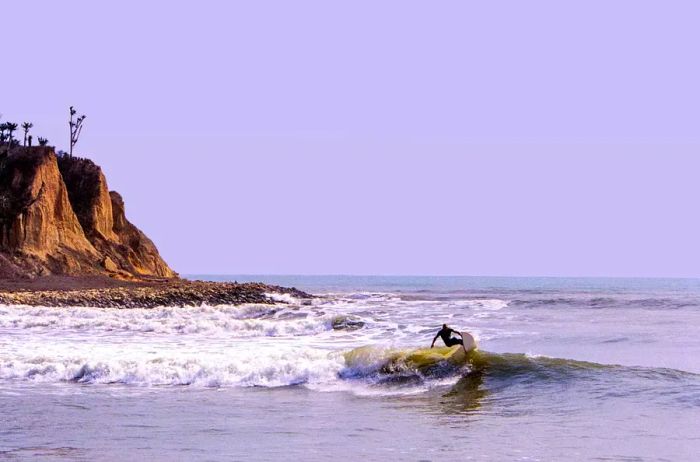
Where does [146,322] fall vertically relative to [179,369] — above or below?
above

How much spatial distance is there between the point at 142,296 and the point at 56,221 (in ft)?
44.6

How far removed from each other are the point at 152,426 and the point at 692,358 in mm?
14770

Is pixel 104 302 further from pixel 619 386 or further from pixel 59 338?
pixel 619 386

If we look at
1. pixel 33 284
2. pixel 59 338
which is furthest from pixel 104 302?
pixel 59 338

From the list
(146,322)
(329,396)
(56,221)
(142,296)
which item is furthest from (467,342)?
(56,221)

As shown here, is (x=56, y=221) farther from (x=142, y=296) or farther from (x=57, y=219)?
(x=142, y=296)

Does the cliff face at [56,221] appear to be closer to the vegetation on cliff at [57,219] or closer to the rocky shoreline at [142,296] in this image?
the vegetation on cliff at [57,219]

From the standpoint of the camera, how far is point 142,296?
44.5 m

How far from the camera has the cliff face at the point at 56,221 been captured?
51656mm

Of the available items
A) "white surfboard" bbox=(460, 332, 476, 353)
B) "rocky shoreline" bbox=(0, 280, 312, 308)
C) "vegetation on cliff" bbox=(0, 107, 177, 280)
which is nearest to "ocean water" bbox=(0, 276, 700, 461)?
"white surfboard" bbox=(460, 332, 476, 353)

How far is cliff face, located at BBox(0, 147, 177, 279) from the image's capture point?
51.7m

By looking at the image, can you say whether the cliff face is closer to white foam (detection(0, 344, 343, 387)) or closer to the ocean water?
the ocean water

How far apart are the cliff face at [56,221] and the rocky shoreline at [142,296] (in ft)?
18.4

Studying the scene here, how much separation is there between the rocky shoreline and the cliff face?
562cm
